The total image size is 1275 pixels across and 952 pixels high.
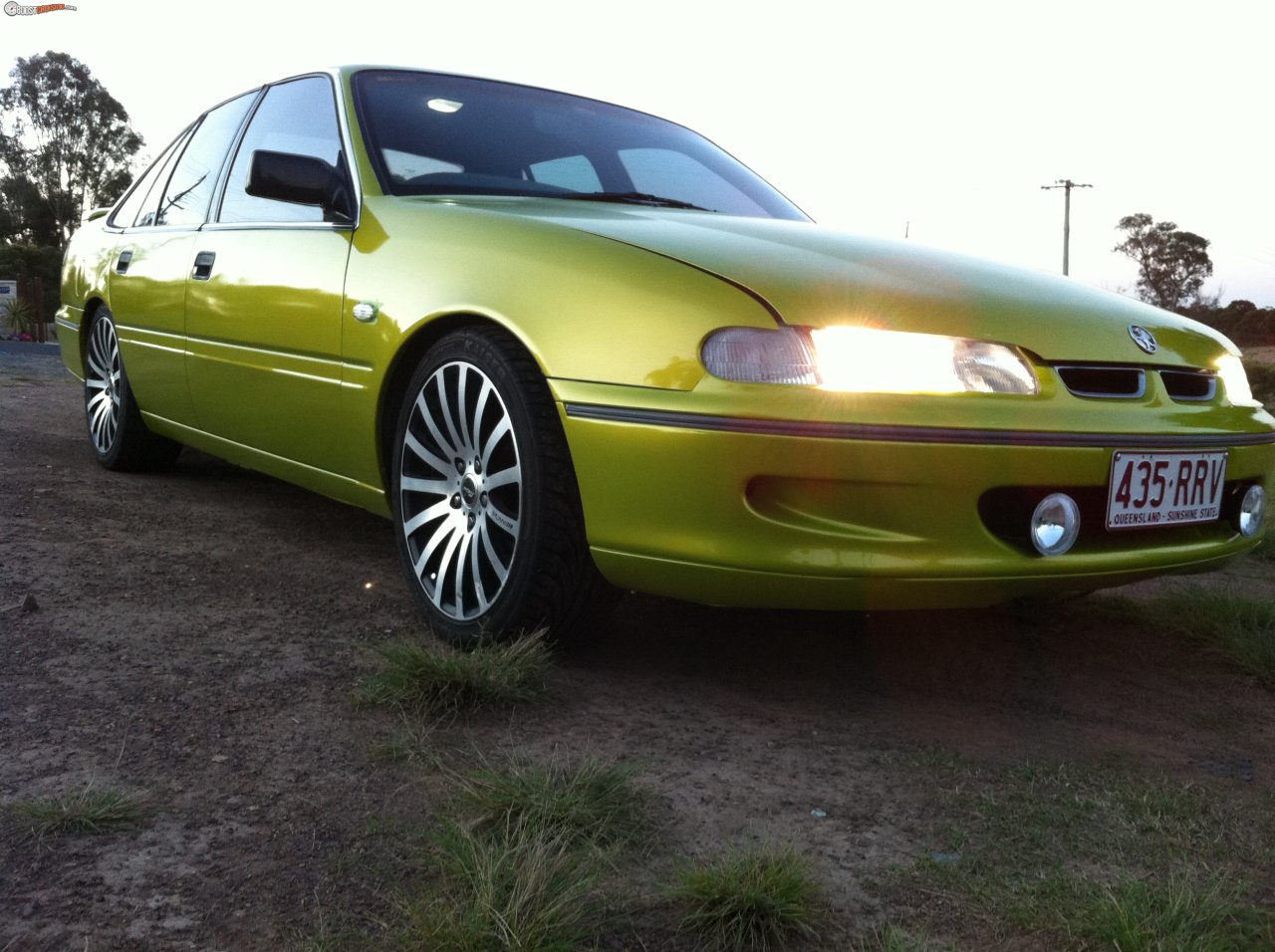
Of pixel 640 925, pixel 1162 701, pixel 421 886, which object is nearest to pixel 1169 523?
pixel 1162 701

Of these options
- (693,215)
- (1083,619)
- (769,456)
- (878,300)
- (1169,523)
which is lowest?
(1083,619)

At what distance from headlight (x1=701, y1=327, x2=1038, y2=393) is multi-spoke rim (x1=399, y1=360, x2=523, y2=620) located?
0.55 m

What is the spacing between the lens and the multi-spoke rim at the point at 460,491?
2.57m

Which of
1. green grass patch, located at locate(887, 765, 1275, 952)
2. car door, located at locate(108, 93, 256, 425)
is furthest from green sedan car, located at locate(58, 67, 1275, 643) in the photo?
car door, located at locate(108, 93, 256, 425)

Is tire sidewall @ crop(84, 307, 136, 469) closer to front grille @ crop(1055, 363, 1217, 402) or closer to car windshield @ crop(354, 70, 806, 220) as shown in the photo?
car windshield @ crop(354, 70, 806, 220)

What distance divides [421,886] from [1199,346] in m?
2.15

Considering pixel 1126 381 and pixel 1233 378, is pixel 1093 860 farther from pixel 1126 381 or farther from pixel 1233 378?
pixel 1233 378

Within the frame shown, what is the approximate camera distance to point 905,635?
119 inches

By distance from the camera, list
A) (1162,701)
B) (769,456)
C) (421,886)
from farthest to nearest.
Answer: (1162,701) < (769,456) < (421,886)

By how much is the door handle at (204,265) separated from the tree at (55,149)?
50.2 meters

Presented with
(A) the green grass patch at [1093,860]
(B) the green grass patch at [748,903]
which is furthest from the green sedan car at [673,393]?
(B) the green grass patch at [748,903]

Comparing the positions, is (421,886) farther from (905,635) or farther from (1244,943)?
(905,635)

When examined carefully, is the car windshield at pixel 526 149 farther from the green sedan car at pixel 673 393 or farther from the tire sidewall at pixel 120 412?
the tire sidewall at pixel 120 412

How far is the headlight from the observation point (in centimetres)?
219
